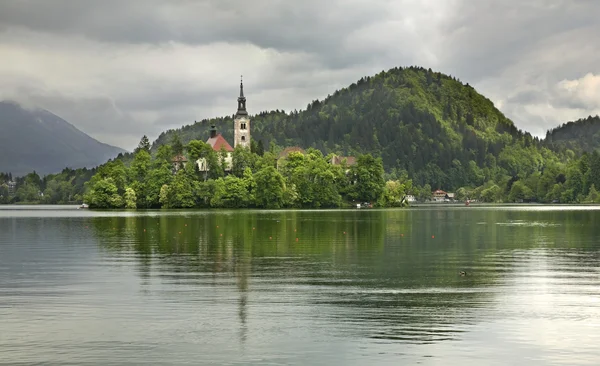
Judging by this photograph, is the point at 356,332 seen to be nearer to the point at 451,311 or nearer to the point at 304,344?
the point at 304,344

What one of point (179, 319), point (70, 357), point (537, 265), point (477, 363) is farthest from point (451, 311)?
→ point (537, 265)

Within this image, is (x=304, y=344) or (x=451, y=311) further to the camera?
(x=451, y=311)

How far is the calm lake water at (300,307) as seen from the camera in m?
20.3

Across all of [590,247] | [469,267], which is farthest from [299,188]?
[469,267]

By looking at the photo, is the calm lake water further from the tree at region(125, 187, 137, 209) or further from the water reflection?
the tree at region(125, 187, 137, 209)

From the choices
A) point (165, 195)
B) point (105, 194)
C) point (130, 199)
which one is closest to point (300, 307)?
point (165, 195)

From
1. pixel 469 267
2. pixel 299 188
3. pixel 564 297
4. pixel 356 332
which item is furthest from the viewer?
pixel 299 188

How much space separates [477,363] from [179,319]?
10387 mm

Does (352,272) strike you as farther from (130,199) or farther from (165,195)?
(130,199)

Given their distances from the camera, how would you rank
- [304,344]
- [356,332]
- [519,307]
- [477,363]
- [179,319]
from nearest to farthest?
[477,363], [304,344], [356,332], [179,319], [519,307]

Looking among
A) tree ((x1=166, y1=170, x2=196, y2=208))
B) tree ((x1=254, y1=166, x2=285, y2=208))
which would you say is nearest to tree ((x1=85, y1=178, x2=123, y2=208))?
tree ((x1=166, y1=170, x2=196, y2=208))

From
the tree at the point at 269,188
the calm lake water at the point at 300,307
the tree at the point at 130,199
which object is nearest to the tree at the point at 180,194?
the tree at the point at 130,199

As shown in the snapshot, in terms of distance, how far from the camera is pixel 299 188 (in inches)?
7835

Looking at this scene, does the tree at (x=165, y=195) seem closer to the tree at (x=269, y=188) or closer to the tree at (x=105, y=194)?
the tree at (x=105, y=194)
